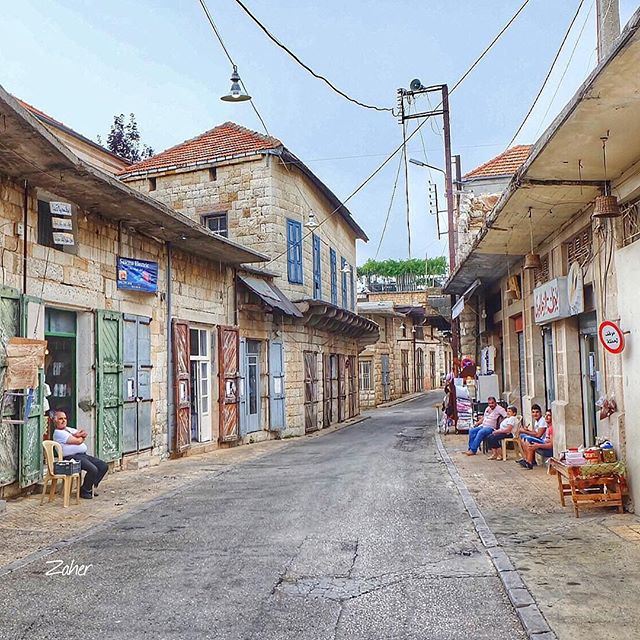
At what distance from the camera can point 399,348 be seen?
38906 millimetres

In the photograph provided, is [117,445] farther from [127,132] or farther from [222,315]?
[127,132]

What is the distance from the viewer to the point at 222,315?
1498 cm

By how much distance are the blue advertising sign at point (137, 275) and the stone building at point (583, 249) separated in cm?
526

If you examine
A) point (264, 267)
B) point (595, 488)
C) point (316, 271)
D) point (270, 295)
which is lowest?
point (595, 488)

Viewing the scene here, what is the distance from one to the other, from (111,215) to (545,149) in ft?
22.0

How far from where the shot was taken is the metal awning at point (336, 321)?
704 inches

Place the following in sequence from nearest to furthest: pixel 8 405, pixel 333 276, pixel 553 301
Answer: pixel 8 405 → pixel 553 301 → pixel 333 276

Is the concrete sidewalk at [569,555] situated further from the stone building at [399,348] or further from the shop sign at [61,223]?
the stone building at [399,348]

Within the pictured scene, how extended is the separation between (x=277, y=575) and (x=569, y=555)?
2.27m

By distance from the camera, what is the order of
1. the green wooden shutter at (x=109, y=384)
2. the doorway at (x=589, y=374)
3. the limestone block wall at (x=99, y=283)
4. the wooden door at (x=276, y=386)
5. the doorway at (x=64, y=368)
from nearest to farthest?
the limestone block wall at (x=99, y=283) → the doorway at (x=589, y=374) → the doorway at (x=64, y=368) → the green wooden shutter at (x=109, y=384) → the wooden door at (x=276, y=386)

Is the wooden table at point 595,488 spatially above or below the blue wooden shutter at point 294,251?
below

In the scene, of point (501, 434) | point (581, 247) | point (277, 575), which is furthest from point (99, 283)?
point (501, 434)

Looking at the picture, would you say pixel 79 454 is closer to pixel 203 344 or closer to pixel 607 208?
pixel 203 344

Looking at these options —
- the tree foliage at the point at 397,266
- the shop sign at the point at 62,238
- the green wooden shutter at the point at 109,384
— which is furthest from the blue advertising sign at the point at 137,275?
the tree foliage at the point at 397,266
